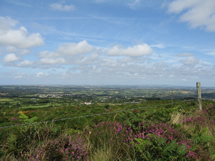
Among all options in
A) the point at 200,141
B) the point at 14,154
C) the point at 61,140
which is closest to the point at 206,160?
the point at 200,141

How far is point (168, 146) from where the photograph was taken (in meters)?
2.83

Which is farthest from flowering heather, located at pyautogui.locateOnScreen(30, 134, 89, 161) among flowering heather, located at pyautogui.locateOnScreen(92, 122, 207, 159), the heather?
flowering heather, located at pyautogui.locateOnScreen(92, 122, 207, 159)

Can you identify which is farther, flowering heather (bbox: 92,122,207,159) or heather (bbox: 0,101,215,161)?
flowering heather (bbox: 92,122,207,159)

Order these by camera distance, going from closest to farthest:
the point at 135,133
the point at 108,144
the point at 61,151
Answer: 1. the point at 61,151
2. the point at 108,144
3. the point at 135,133

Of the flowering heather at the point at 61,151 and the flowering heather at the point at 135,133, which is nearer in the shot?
the flowering heather at the point at 61,151

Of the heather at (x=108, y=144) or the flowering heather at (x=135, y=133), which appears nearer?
the heather at (x=108, y=144)

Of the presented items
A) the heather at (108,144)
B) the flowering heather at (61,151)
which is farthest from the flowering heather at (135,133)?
the flowering heather at (61,151)

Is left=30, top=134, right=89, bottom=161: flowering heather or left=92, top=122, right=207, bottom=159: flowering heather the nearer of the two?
left=30, top=134, right=89, bottom=161: flowering heather

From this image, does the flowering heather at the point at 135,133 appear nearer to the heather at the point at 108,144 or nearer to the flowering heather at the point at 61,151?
the heather at the point at 108,144

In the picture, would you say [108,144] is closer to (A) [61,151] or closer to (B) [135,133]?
(B) [135,133]

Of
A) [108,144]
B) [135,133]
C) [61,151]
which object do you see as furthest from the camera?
[135,133]

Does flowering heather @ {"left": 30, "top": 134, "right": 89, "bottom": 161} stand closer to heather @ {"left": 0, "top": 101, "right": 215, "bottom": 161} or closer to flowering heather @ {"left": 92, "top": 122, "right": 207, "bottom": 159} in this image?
heather @ {"left": 0, "top": 101, "right": 215, "bottom": 161}

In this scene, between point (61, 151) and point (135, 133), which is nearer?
point (61, 151)

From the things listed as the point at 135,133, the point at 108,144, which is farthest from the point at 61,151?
the point at 135,133
